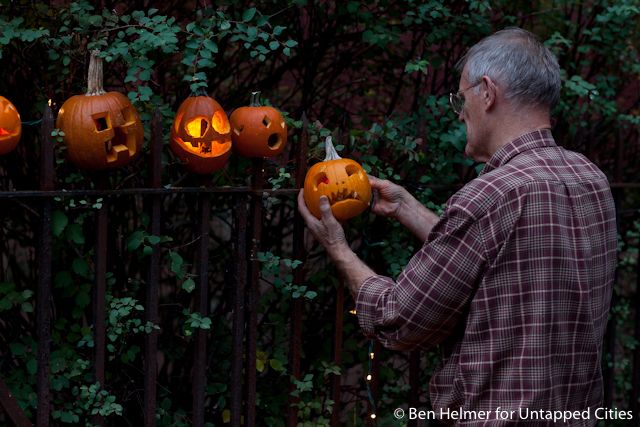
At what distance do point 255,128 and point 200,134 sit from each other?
21 centimetres

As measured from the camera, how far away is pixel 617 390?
15.9ft

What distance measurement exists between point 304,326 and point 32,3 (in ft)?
5.88

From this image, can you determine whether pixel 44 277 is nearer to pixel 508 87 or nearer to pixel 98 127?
pixel 98 127

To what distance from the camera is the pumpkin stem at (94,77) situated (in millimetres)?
2721

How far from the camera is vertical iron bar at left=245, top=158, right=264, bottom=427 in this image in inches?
124

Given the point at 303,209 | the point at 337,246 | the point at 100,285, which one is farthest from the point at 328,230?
the point at 100,285

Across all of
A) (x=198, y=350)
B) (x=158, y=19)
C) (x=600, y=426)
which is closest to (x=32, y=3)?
(x=158, y=19)

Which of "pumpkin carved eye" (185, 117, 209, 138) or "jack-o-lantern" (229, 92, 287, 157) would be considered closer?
"pumpkin carved eye" (185, 117, 209, 138)

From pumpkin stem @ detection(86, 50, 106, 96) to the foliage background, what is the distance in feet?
0.27

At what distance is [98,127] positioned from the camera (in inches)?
106

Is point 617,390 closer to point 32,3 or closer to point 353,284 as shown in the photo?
point 353,284

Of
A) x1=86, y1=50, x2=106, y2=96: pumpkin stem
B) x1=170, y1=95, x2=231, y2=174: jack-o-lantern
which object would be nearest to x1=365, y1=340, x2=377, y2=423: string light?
x1=170, y1=95, x2=231, y2=174: jack-o-lantern

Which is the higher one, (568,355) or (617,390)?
(568,355)

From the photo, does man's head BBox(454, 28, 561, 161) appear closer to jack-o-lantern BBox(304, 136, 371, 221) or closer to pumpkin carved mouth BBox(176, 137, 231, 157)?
jack-o-lantern BBox(304, 136, 371, 221)
